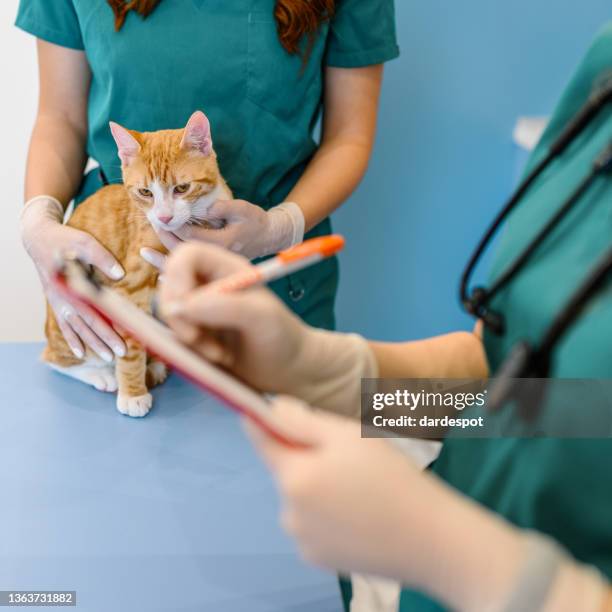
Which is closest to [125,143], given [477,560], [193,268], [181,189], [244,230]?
[181,189]

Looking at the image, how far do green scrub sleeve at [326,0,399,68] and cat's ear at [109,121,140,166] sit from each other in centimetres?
35

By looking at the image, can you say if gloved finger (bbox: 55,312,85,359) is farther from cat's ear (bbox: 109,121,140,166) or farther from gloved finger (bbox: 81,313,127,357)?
cat's ear (bbox: 109,121,140,166)

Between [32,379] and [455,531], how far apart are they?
79 centimetres

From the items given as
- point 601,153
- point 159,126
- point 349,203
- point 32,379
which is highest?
point 601,153

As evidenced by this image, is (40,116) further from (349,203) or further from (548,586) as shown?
(548,586)

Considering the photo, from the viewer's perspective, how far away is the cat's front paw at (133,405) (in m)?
0.93

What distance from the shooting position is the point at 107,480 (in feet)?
2.69

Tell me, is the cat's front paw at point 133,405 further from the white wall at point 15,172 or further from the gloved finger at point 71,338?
the white wall at point 15,172

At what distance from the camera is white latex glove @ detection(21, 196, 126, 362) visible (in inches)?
38.4

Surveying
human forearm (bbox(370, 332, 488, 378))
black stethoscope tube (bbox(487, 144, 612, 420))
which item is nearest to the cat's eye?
human forearm (bbox(370, 332, 488, 378))

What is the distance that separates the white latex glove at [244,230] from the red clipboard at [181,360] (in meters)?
0.50

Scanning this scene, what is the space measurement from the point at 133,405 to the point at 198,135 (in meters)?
0.39

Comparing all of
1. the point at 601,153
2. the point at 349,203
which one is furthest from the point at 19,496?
the point at 349,203

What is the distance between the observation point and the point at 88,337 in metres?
1.00
